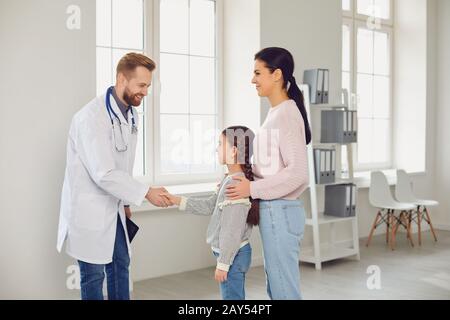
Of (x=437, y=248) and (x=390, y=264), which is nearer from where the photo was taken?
(x=390, y=264)

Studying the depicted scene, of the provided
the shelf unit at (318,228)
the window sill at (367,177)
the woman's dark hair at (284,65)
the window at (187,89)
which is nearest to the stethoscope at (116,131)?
the woman's dark hair at (284,65)

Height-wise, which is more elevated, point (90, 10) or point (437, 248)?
point (90, 10)

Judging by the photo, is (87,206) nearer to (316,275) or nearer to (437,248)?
(316,275)

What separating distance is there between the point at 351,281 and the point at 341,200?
0.95 metres

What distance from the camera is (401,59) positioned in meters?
7.28

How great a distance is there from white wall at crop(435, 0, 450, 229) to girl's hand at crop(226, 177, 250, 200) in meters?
5.27

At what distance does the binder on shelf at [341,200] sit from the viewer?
5.34 meters

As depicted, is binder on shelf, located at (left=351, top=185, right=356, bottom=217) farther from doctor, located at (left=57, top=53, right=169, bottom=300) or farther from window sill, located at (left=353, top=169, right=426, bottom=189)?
doctor, located at (left=57, top=53, right=169, bottom=300)

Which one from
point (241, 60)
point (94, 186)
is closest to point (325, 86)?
point (241, 60)

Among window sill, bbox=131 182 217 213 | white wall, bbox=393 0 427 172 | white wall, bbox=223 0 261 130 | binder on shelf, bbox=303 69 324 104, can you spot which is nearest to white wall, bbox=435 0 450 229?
white wall, bbox=393 0 427 172

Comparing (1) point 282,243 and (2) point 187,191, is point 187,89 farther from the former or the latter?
(1) point 282,243

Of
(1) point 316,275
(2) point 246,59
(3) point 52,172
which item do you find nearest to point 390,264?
(1) point 316,275
